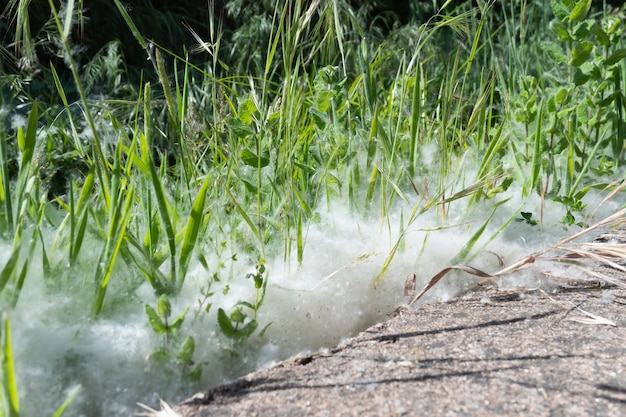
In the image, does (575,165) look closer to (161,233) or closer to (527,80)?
(527,80)

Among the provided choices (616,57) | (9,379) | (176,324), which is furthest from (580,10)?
(9,379)

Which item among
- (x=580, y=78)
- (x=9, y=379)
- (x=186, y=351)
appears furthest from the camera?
(x=580, y=78)

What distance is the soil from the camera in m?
0.81

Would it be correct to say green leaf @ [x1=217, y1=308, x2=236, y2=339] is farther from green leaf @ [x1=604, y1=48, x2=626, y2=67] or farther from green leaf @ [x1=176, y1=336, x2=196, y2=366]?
green leaf @ [x1=604, y1=48, x2=626, y2=67]

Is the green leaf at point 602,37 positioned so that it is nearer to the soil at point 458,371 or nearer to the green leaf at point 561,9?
the green leaf at point 561,9

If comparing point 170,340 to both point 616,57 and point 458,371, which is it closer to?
point 458,371

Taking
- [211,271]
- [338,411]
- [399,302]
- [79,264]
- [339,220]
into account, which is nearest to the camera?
[338,411]

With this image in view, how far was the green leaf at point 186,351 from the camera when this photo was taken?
900 millimetres

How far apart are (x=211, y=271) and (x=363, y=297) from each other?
27cm

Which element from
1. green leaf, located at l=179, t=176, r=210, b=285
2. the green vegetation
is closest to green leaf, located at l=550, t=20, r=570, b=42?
the green vegetation

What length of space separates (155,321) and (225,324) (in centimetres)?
10

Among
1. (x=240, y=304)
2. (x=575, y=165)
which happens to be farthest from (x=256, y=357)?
(x=575, y=165)

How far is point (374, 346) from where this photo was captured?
1.00 meters

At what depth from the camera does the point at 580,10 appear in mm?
1589
